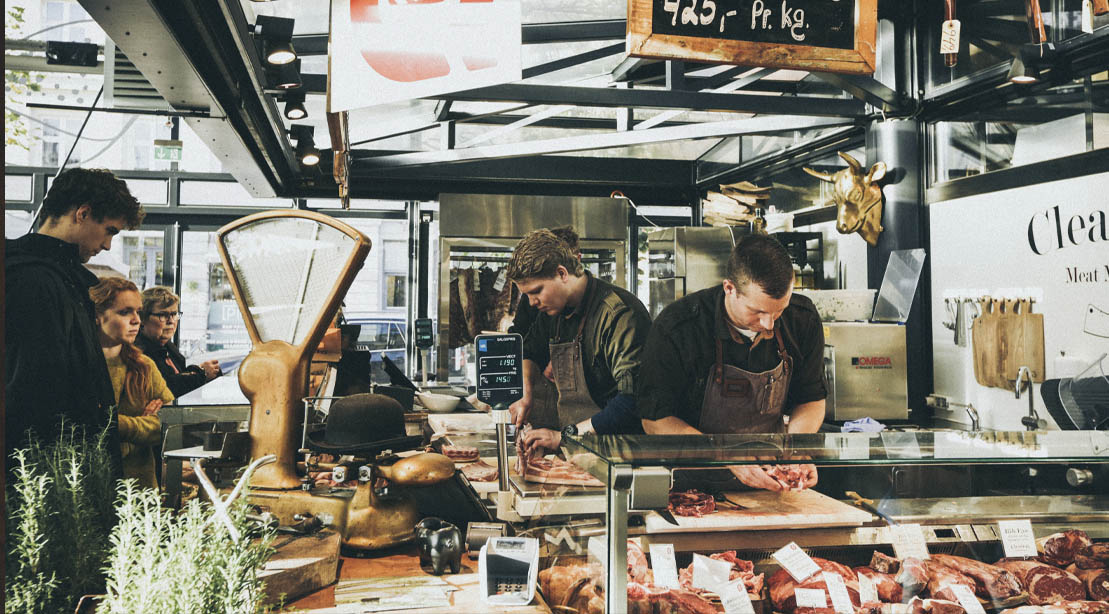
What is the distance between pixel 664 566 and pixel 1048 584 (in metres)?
0.98

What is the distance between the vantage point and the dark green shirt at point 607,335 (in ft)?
11.1

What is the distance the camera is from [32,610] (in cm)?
124

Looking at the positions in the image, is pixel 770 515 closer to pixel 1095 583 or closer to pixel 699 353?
pixel 1095 583

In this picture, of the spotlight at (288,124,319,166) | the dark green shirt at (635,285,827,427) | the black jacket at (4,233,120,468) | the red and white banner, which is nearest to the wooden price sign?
the red and white banner

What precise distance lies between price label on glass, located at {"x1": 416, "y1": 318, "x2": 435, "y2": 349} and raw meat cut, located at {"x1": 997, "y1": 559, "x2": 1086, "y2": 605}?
5865 mm

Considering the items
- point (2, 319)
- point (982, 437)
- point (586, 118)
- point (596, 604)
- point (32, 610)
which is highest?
point (586, 118)

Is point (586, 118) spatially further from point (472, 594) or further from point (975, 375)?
point (472, 594)

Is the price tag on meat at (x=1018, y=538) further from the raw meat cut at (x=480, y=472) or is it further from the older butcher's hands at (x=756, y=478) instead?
the raw meat cut at (x=480, y=472)

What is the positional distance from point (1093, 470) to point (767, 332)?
3.99 feet

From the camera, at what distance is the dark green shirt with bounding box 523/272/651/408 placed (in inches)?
133

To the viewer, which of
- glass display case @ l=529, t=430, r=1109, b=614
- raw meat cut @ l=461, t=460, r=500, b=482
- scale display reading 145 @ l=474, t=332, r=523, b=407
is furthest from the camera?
raw meat cut @ l=461, t=460, r=500, b=482

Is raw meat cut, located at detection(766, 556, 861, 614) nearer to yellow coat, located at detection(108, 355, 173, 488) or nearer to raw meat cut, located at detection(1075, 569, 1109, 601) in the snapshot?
raw meat cut, located at detection(1075, 569, 1109, 601)

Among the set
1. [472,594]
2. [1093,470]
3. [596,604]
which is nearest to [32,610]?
[472,594]

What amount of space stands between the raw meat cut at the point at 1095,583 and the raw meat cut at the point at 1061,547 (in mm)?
44
